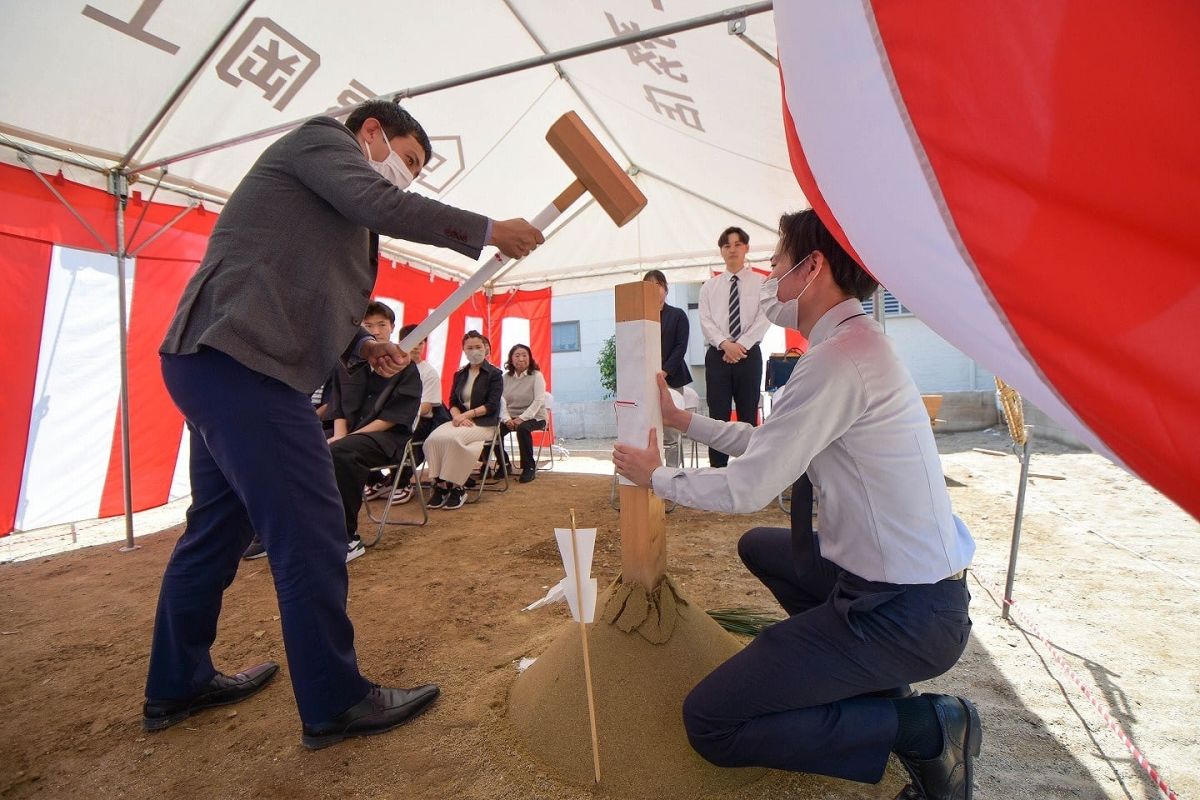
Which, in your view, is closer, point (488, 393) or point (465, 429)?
point (465, 429)

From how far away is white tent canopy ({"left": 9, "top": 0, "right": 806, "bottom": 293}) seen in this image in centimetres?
293

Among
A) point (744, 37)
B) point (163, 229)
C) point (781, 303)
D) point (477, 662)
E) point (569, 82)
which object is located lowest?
point (477, 662)

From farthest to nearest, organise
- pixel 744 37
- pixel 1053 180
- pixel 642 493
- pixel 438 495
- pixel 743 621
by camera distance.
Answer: pixel 438 495
pixel 744 37
pixel 743 621
pixel 642 493
pixel 1053 180

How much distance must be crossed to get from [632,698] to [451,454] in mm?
3468

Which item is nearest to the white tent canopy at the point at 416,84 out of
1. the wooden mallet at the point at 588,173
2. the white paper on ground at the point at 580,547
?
the wooden mallet at the point at 588,173

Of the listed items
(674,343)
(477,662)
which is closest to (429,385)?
(674,343)

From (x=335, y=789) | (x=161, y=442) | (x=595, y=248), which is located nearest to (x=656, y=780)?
(x=335, y=789)

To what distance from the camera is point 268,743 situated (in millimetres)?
A: 1587

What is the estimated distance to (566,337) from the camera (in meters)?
13.8

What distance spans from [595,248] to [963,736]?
6622 millimetres

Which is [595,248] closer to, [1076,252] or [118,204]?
[118,204]

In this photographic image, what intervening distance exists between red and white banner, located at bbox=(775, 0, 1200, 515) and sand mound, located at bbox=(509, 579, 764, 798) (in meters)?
1.09

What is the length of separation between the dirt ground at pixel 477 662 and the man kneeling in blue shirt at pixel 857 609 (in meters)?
0.20

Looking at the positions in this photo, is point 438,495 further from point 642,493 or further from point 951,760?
point 951,760
